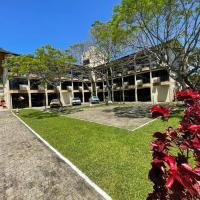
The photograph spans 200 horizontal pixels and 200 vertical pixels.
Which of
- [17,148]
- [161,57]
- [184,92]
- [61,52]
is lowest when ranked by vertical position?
[17,148]

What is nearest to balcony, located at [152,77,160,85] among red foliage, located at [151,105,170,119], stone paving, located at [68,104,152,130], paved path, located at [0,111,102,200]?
stone paving, located at [68,104,152,130]

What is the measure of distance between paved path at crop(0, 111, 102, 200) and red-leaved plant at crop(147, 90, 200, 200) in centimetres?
299

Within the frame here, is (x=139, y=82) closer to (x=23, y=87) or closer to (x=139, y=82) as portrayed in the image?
(x=139, y=82)

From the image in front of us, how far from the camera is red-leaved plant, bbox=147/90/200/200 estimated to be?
1514 millimetres

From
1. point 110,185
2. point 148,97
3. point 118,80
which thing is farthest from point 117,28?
point 118,80

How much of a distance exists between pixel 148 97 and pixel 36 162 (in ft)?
129

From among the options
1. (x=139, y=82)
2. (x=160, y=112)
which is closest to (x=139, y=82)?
(x=139, y=82)

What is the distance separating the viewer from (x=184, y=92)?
271 centimetres

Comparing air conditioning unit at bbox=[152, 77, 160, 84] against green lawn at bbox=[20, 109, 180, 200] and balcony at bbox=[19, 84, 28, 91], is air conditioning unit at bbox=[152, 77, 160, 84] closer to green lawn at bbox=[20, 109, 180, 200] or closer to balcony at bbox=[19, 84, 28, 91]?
Answer: balcony at bbox=[19, 84, 28, 91]

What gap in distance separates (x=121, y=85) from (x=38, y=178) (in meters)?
46.7

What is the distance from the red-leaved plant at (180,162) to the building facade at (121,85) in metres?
32.1

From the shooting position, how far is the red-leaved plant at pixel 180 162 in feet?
4.97

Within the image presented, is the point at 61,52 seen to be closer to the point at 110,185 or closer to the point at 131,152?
the point at 131,152

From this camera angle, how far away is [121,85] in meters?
51.3
